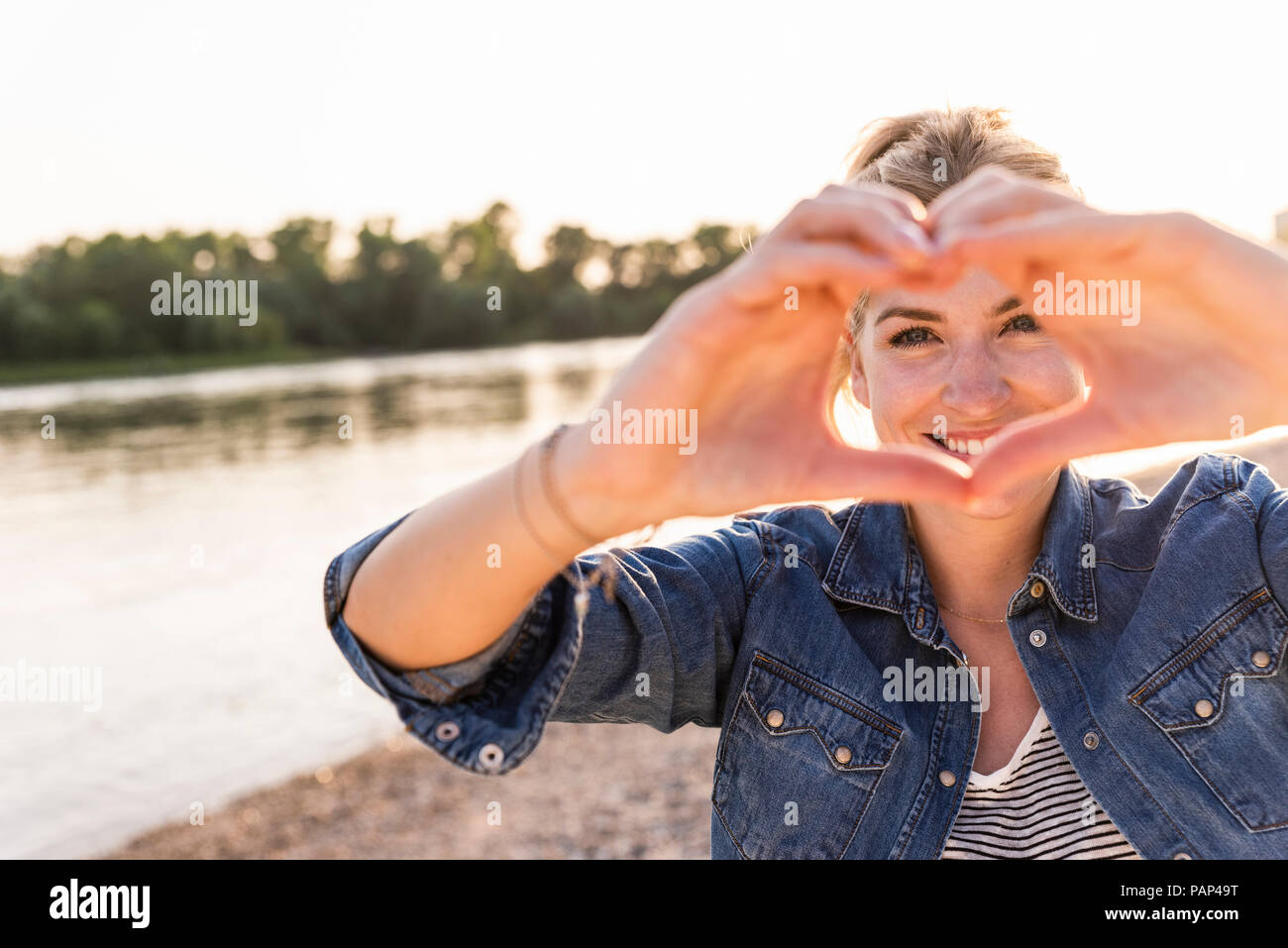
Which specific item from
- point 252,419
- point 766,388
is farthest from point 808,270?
point 252,419

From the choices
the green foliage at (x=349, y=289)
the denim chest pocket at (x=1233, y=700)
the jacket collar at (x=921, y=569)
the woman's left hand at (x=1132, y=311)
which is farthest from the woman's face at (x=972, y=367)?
the green foliage at (x=349, y=289)

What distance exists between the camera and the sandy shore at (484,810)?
539cm

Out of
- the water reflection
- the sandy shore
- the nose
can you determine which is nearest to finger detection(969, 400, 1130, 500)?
the nose

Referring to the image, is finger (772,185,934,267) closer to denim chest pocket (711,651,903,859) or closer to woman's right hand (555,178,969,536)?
woman's right hand (555,178,969,536)

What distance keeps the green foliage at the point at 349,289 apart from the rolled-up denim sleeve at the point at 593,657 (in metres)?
54.2

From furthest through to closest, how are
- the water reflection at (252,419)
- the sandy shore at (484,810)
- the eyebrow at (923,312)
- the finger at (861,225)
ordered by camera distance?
the water reflection at (252,419)
the sandy shore at (484,810)
the eyebrow at (923,312)
the finger at (861,225)

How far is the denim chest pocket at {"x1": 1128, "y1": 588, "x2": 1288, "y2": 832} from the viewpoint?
1737 millimetres

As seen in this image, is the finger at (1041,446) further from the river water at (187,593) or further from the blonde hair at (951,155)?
the river water at (187,593)

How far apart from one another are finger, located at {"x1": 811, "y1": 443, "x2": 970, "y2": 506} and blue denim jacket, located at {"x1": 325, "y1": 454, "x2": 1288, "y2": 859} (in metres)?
0.47

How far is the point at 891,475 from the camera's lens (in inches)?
49.7

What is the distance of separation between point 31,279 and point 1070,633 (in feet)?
210

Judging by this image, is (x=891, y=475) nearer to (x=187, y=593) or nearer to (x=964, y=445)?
(x=964, y=445)

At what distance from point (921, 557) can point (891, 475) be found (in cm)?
87
